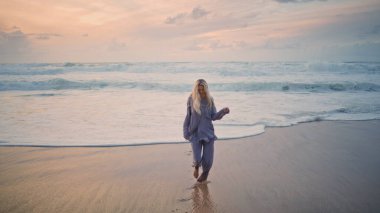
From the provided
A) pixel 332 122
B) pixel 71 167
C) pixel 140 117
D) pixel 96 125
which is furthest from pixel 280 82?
pixel 71 167

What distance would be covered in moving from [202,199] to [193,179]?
2.49ft

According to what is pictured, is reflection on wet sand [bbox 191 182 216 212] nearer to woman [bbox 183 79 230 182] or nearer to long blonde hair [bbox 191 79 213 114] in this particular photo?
woman [bbox 183 79 230 182]

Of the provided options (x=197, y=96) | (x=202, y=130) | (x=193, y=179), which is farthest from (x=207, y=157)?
(x=197, y=96)

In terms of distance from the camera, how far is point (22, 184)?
439 centimetres

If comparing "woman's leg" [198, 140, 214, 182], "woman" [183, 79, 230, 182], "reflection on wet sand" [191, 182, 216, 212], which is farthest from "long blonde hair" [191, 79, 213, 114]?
"reflection on wet sand" [191, 182, 216, 212]

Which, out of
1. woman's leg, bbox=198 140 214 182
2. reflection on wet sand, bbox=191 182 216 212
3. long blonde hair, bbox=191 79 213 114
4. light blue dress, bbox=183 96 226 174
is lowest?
reflection on wet sand, bbox=191 182 216 212

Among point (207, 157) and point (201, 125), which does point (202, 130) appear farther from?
point (207, 157)

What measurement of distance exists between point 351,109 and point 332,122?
3044mm

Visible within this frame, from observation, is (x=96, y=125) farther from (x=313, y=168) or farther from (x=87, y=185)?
(x=313, y=168)

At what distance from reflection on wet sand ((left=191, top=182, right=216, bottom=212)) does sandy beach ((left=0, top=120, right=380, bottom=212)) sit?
1 cm

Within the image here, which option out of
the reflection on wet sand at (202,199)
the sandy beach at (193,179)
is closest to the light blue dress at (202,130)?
the reflection on wet sand at (202,199)

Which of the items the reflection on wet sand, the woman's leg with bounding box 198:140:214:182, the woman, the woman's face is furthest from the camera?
the woman's leg with bounding box 198:140:214:182

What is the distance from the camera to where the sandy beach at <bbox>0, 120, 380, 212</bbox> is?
3.76 meters

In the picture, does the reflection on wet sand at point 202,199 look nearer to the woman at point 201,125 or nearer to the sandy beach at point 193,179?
the sandy beach at point 193,179
